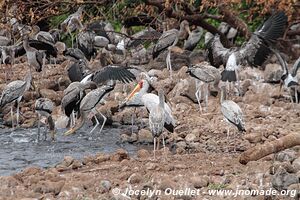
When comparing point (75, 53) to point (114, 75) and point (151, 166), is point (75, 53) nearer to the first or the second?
point (114, 75)

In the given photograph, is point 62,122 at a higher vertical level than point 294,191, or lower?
lower

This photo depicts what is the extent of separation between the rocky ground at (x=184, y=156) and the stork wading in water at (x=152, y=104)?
0.36 metres

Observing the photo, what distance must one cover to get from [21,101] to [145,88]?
282 cm

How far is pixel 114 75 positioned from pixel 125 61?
3.41 m

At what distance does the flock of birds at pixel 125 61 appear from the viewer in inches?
480

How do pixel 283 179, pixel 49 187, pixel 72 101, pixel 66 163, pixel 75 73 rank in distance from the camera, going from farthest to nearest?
1. pixel 75 73
2. pixel 72 101
3. pixel 66 163
4. pixel 49 187
5. pixel 283 179

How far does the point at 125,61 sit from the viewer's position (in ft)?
54.9

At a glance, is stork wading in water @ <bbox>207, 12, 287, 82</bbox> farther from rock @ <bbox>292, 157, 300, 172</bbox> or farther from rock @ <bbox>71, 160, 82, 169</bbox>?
rock @ <bbox>292, 157, 300, 172</bbox>

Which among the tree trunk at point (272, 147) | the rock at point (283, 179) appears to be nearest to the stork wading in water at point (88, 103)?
the tree trunk at point (272, 147)

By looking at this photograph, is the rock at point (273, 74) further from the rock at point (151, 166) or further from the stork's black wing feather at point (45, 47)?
Answer: the rock at point (151, 166)

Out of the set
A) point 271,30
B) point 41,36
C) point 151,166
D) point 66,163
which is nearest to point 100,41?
point 41,36

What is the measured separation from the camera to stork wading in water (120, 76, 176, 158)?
10.2 metres

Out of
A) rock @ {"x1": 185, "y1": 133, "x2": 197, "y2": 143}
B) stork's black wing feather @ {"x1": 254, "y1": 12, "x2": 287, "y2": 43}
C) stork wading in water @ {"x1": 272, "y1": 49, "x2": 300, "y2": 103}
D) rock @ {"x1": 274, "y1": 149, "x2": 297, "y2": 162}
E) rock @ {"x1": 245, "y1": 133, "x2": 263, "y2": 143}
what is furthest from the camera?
stork's black wing feather @ {"x1": 254, "y1": 12, "x2": 287, "y2": 43}

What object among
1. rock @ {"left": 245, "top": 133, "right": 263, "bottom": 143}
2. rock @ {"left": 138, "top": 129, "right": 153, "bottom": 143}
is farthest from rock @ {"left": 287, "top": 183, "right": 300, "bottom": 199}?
rock @ {"left": 138, "top": 129, "right": 153, "bottom": 143}
